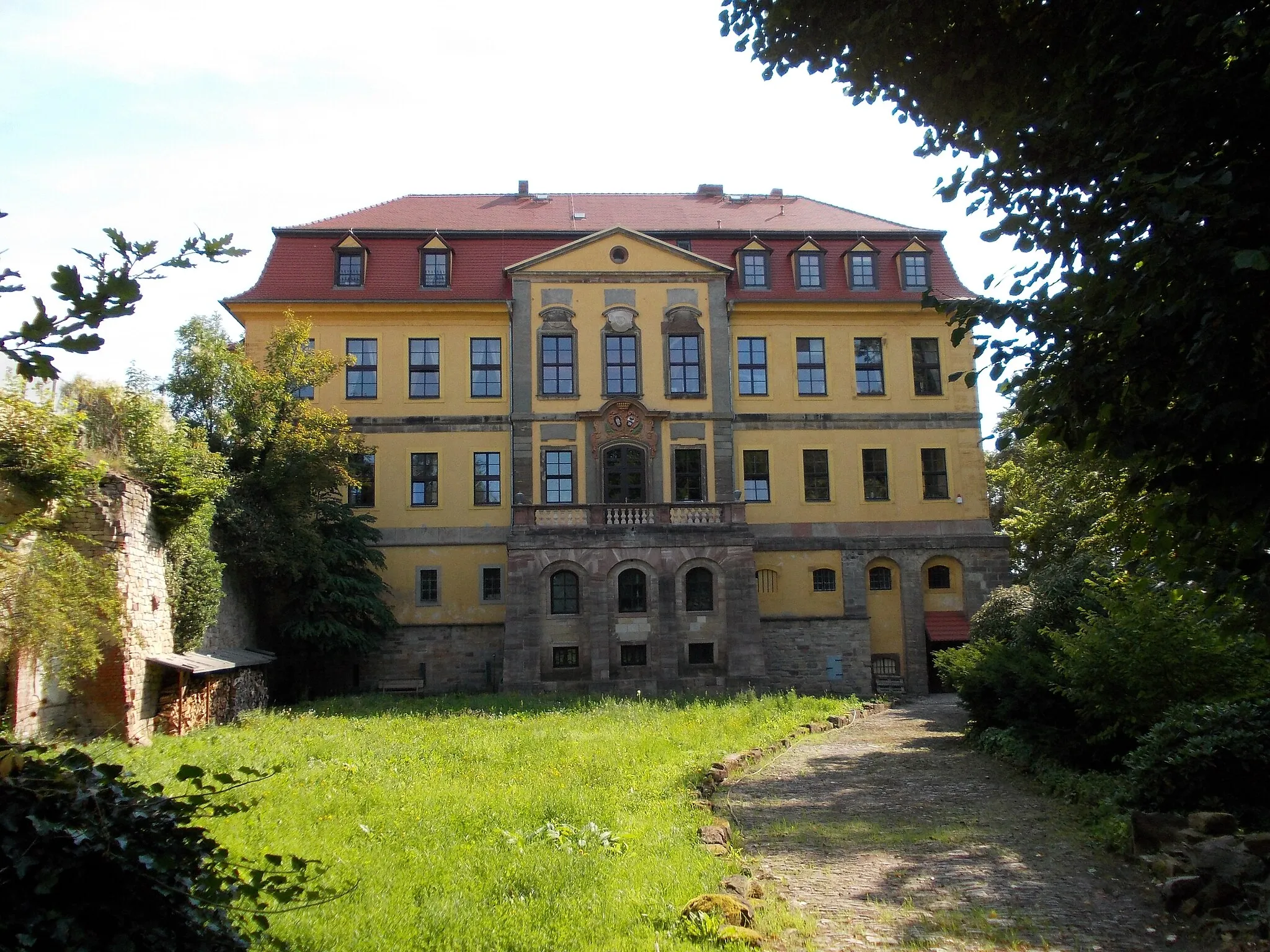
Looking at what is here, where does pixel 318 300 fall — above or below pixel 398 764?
above

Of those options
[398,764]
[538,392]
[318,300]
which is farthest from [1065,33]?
[318,300]

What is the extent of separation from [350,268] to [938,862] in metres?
28.8

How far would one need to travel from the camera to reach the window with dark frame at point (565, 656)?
95.3ft

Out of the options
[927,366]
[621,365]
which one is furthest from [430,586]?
[927,366]

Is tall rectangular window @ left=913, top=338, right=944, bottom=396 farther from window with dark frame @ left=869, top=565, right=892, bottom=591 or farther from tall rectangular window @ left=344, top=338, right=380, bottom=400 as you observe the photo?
tall rectangular window @ left=344, top=338, right=380, bottom=400

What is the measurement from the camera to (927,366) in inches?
1357

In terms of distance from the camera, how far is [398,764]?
14.6m

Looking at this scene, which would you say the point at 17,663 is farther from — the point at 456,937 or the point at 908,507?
the point at 908,507

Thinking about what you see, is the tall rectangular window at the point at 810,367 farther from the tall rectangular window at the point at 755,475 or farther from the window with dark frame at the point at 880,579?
the window with dark frame at the point at 880,579

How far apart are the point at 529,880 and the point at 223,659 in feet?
47.6

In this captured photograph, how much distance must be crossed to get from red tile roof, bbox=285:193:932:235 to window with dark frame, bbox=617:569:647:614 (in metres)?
12.9

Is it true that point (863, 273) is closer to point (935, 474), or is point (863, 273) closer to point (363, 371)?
point (935, 474)

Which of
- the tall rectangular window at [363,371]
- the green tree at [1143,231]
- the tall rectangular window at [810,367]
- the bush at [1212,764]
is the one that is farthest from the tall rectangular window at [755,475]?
the green tree at [1143,231]

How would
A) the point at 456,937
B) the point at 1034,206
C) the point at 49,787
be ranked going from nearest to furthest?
the point at 49,787
the point at 456,937
the point at 1034,206
